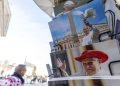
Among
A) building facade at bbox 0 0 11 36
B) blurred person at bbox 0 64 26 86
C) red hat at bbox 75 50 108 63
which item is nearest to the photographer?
red hat at bbox 75 50 108 63

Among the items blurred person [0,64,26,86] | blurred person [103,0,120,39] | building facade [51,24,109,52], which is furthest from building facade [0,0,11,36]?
blurred person [103,0,120,39]

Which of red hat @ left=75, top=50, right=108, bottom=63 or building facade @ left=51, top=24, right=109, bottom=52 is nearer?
red hat @ left=75, top=50, right=108, bottom=63

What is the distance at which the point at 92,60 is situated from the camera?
41.0 inches

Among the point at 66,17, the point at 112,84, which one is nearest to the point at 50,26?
the point at 66,17

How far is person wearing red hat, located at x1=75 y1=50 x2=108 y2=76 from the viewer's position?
39.2 inches

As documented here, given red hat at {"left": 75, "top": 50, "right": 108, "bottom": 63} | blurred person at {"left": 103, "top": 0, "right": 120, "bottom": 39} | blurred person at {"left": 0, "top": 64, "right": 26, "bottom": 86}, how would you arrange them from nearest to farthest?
red hat at {"left": 75, "top": 50, "right": 108, "bottom": 63}, blurred person at {"left": 103, "top": 0, "right": 120, "bottom": 39}, blurred person at {"left": 0, "top": 64, "right": 26, "bottom": 86}

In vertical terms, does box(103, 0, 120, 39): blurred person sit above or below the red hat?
above

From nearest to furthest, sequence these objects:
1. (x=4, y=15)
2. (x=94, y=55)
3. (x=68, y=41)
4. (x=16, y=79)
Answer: (x=94, y=55), (x=68, y=41), (x=16, y=79), (x=4, y=15)

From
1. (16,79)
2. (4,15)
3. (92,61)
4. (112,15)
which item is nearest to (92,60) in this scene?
(92,61)

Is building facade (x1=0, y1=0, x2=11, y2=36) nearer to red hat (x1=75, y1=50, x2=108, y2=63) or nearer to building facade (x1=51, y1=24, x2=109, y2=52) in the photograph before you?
building facade (x1=51, y1=24, x2=109, y2=52)

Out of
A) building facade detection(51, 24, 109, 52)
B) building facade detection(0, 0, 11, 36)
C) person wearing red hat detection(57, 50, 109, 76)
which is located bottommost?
person wearing red hat detection(57, 50, 109, 76)

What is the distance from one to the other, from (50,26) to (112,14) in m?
0.45

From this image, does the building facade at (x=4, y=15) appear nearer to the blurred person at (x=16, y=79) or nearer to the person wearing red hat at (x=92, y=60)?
the blurred person at (x=16, y=79)

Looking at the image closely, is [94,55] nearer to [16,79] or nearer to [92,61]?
[92,61]
